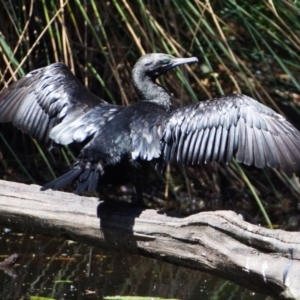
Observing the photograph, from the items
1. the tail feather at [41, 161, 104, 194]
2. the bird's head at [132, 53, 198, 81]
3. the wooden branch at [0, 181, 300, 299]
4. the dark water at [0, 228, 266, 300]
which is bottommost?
the dark water at [0, 228, 266, 300]

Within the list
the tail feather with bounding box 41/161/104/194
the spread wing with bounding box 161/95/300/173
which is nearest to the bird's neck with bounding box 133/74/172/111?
the spread wing with bounding box 161/95/300/173

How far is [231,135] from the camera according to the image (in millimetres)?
3824

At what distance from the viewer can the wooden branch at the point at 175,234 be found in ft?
10.3

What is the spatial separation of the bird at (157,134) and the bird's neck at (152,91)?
2.4 inches

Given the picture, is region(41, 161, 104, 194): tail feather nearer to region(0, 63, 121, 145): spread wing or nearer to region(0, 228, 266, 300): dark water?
region(0, 63, 121, 145): spread wing

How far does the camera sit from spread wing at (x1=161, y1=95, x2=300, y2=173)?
146 inches

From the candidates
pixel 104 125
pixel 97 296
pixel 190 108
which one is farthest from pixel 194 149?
pixel 97 296

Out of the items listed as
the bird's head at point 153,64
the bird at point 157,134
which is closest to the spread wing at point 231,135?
the bird at point 157,134

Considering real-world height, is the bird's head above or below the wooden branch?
above

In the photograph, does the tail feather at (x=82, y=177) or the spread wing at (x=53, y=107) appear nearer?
the tail feather at (x=82, y=177)

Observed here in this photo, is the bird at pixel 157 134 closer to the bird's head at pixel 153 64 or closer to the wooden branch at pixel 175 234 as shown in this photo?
the wooden branch at pixel 175 234

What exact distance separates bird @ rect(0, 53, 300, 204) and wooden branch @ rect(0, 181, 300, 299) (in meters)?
0.15

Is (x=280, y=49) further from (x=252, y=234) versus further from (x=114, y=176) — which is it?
(x=252, y=234)

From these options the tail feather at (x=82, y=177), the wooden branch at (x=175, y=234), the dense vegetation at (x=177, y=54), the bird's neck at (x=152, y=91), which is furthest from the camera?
the dense vegetation at (x=177, y=54)
